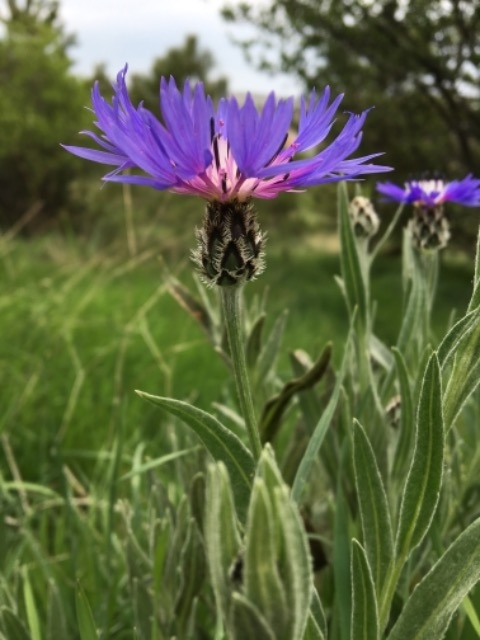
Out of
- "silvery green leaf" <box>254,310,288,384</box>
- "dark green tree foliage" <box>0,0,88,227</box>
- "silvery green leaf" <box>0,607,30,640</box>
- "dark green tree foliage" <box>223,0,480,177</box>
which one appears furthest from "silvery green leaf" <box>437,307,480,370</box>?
"dark green tree foliage" <box>0,0,88,227</box>

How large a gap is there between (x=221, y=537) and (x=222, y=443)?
0.49 ft

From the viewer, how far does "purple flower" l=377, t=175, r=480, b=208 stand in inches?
40.4

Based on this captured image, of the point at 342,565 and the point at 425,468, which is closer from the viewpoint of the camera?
the point at 425,468

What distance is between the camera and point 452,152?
27.5ft

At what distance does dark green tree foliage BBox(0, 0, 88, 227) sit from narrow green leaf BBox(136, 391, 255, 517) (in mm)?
11349

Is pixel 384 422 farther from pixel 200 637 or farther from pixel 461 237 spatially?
pixel 461 237

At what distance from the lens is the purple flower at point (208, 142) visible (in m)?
0.51

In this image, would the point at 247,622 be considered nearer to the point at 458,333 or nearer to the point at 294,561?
the point at 294,561

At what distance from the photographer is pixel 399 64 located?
23.5 feet

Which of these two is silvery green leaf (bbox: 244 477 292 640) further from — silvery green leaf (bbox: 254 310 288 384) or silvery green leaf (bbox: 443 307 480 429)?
silvery green leaf (bbox: 254 310 288 384)

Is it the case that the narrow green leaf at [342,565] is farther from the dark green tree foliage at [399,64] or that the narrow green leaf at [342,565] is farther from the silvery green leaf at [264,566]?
the dark green tree foliage at [399,64]

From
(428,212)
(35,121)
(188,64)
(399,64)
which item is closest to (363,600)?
(428,212)

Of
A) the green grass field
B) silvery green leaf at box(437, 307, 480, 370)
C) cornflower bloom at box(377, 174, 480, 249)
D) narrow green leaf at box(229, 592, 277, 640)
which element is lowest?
the green grass field

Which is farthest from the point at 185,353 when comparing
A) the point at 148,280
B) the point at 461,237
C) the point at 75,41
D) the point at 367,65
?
the point at 75,41
